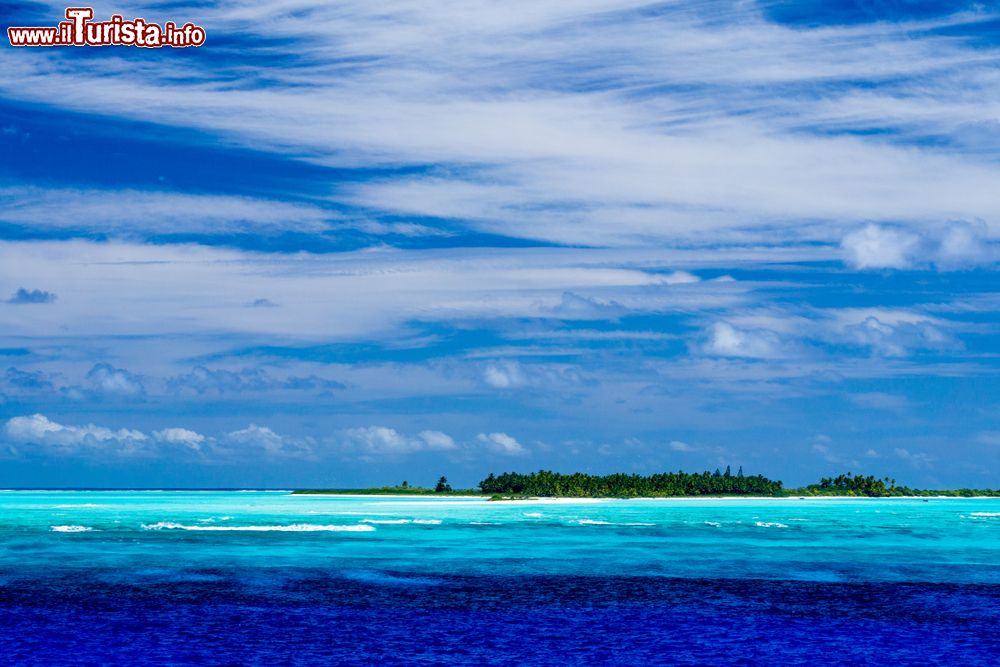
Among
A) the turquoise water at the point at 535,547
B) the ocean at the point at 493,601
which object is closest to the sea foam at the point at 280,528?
the turquoise water at the point at 535,547

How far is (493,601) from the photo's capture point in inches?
1697

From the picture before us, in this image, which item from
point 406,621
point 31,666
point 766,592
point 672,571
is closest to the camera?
point 31,666

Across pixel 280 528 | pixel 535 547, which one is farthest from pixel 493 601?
pixel 280 528

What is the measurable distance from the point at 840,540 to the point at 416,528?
116 feet

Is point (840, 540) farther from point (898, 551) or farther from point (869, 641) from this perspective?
point (869, 641)

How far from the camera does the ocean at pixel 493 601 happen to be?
32.9 meters

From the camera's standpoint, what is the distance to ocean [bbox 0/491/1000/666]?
1294 inches

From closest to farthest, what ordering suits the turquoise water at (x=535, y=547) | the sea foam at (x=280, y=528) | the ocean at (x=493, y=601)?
the ocean at (x=493, y=601) < the turquoise water at (x=535, y=547) < the sea foam at (x=280, y=528)

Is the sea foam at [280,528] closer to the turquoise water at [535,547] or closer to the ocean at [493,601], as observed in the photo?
the turquoise water at [535,547]

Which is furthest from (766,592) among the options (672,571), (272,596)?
(272,596)

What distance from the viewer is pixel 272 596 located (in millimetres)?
44188

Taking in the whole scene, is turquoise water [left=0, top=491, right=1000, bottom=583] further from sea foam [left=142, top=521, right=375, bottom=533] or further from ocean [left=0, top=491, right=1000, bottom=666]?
ocean [left=0, top=491, right=1000, bottom=666]

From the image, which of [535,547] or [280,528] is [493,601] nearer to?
[535,547]

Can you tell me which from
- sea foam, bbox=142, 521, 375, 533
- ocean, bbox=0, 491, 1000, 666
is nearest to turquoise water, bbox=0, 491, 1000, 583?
sea foam, bbox=142, 521, 375, 533
